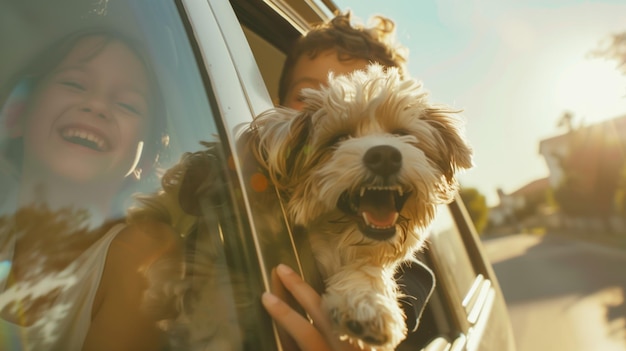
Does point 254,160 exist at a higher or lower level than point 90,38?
lower

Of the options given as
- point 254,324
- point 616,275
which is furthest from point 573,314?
point 254,324

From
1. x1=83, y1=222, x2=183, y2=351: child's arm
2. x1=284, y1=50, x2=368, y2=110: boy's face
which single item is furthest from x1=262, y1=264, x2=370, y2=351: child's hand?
x1=284, y1=50, x2=368, y2=110: boy's face

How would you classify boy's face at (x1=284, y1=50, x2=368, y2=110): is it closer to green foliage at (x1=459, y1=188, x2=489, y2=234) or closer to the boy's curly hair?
the boy's curly hair

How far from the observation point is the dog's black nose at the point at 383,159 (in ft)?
6.00

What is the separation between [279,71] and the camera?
327 cm

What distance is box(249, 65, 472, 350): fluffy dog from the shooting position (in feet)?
Answer: 5.85

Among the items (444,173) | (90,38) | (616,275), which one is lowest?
(616,275)

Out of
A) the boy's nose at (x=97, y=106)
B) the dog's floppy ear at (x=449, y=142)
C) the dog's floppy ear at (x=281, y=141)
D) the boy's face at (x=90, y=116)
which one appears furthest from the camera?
the dog's floppy ear at (x=449, y=142)

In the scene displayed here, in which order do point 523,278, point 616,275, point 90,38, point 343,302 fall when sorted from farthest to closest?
point 523,278 → point 616,275 → point 90,38 → point 343,302

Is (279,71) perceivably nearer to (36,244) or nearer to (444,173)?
(444,173)

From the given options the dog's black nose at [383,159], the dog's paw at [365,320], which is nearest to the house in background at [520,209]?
the dog's black nose at [383,159]

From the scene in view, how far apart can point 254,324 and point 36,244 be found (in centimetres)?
57

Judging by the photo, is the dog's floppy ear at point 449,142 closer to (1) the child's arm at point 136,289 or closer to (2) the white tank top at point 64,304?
(1) the child's arm at point 136,289

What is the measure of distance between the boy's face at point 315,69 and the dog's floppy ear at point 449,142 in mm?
740
